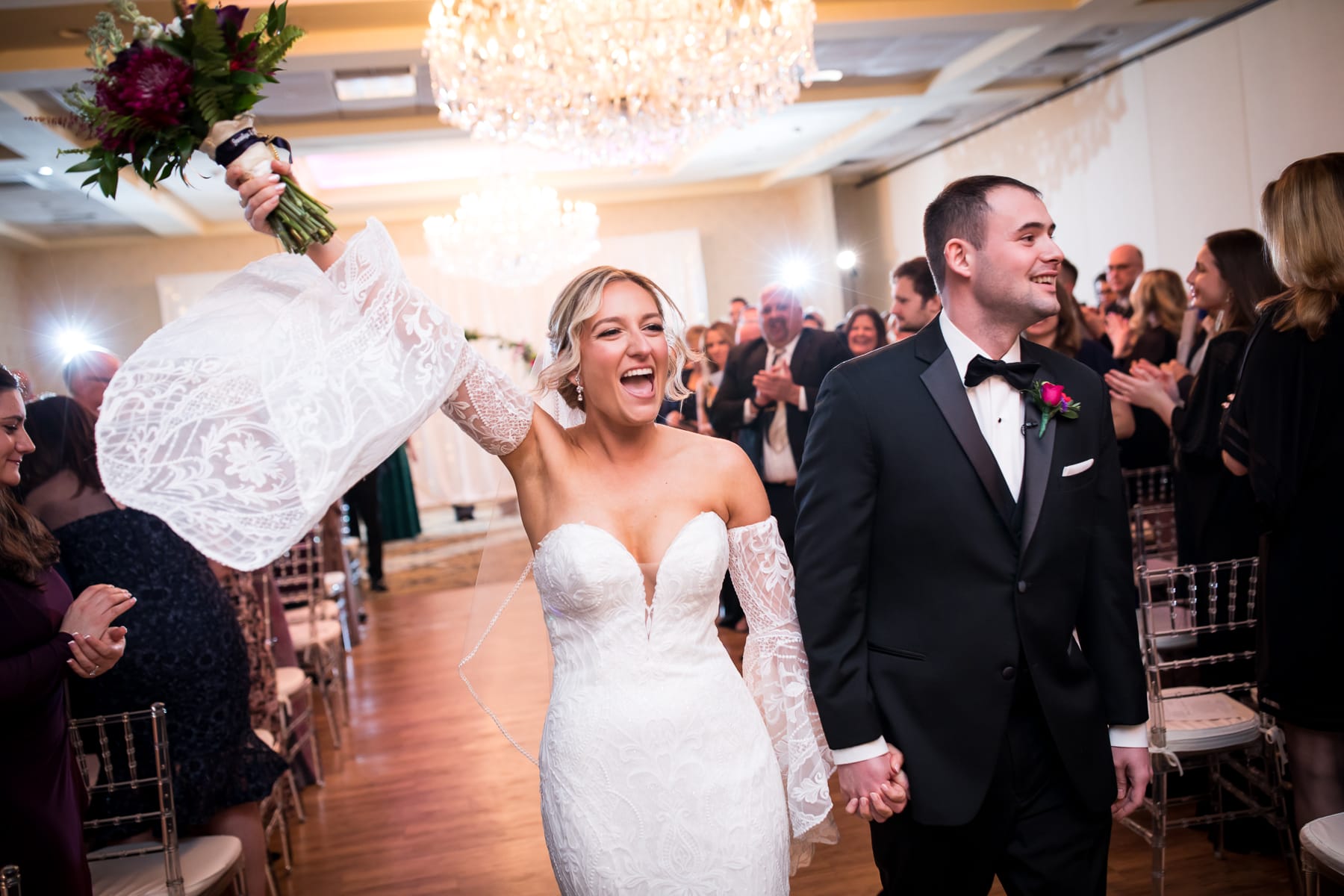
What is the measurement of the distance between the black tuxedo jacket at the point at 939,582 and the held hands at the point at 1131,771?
0.18ft

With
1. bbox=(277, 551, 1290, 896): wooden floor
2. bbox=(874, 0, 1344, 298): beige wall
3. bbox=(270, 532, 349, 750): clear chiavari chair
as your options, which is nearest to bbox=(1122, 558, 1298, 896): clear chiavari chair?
bbox=(277, 551, 1290, 896): wooden floor

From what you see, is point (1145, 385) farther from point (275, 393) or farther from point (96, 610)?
point (96, 610)

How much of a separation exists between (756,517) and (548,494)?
1.43 ft

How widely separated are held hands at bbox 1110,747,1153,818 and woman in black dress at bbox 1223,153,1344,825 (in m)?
0.81

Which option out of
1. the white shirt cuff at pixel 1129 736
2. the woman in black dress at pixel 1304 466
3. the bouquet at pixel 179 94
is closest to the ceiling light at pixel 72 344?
the bouquet at pixel 179 94

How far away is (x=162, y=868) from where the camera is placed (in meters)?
2.67

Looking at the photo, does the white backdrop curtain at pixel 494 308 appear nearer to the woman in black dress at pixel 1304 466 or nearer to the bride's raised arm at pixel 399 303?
the woman in black dress at pixel 1304 466

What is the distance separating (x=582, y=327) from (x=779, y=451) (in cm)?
328

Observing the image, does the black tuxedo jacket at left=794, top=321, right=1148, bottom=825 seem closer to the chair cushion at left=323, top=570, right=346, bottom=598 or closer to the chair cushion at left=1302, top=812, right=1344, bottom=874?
the chair cushion at left=1302, top=812, right=1344, bottom=874

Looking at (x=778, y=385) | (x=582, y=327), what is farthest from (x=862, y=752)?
(x=778, y=385)

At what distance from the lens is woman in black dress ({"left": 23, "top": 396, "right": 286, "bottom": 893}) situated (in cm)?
275

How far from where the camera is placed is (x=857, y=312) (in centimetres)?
582

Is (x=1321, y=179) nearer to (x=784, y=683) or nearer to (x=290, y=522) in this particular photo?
(x=784, y=683)

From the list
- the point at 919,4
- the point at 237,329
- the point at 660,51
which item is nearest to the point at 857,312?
the point at 660,51
